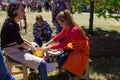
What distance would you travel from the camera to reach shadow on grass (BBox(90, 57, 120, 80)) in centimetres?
788

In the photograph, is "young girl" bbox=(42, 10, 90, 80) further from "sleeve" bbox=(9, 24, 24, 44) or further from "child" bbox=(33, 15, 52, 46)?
"child" bbox=(33, 15, 52, 46)

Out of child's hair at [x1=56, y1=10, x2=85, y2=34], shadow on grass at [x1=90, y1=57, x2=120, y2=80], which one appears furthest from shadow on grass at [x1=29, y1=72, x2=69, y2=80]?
child's hair at [x1=56, y1=10, x2=85, y2=34]

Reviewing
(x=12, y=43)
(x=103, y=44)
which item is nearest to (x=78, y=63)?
(x=12, y=43)

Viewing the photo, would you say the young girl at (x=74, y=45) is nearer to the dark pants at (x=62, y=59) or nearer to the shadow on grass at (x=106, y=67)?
the dark pants at (x=62, y=59)

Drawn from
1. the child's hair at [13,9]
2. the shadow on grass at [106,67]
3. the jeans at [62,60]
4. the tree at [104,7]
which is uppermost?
the child's hair at [13,9]

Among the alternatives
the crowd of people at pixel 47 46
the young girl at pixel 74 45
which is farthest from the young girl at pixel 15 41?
the young girl at pixel 74 45

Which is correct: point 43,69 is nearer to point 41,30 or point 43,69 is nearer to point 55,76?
point 55,76

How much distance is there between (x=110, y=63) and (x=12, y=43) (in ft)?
11.8

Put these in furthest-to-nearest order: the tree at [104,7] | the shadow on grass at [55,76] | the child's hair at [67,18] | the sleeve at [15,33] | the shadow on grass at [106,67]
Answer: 1. the tree at [104,7]
2. the shadow on grass at [106,67]
3. the shadow on grass at [55,76]
4. the child's hair at [67,18]
5. the sleeve at [15,33]

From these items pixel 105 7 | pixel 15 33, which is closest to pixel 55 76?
pixel 15 33

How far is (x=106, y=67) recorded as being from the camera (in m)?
8.66

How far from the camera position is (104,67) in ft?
28.4

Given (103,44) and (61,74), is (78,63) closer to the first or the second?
(61,74)

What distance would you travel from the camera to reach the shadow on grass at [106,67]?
25.9ft
